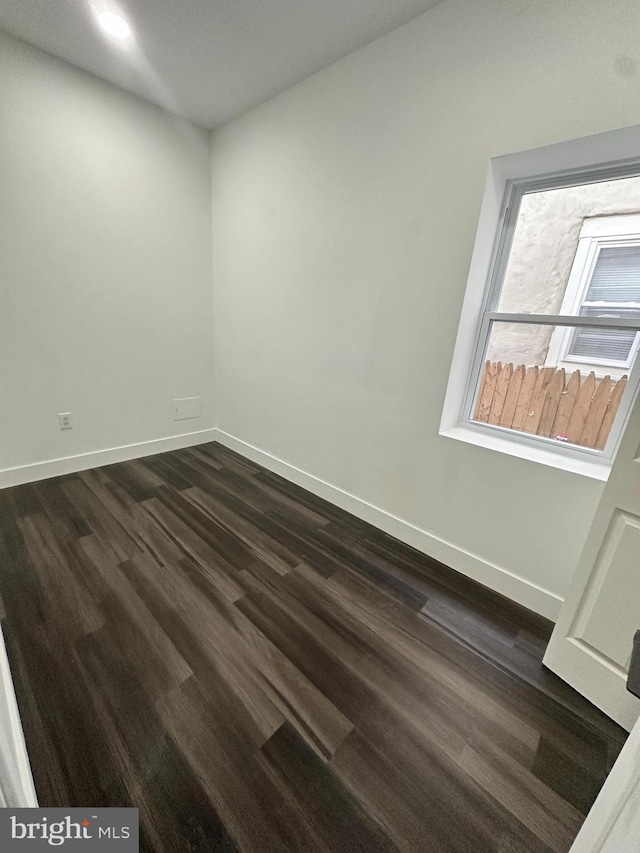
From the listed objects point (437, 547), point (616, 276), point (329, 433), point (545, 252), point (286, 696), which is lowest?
point (286, 696)

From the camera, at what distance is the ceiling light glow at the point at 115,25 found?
5.44 feet

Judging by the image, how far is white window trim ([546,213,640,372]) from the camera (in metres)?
1.38

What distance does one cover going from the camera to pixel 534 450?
1.64 meters

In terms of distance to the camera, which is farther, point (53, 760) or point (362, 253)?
point (362, 253)

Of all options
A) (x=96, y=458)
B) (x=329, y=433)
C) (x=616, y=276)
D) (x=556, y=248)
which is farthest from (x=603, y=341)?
(x=96, y=458)

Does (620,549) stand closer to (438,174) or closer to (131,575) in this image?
(438,174)

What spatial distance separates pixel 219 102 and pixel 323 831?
3.66 metres

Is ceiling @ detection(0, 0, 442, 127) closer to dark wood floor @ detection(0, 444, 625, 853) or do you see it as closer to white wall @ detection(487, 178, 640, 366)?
white wall @ detection(487, 178, 640, 366)

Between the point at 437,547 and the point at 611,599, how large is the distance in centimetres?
84

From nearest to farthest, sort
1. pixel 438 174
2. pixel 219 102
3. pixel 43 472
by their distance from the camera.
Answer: pixel 438 174, pixel 219 102, pixel 43 472

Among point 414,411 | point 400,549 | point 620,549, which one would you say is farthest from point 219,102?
point 620,549

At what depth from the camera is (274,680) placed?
123 centimetres

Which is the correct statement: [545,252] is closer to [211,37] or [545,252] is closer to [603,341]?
[603,341]

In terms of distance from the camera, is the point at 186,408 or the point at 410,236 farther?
the point at 186,408
